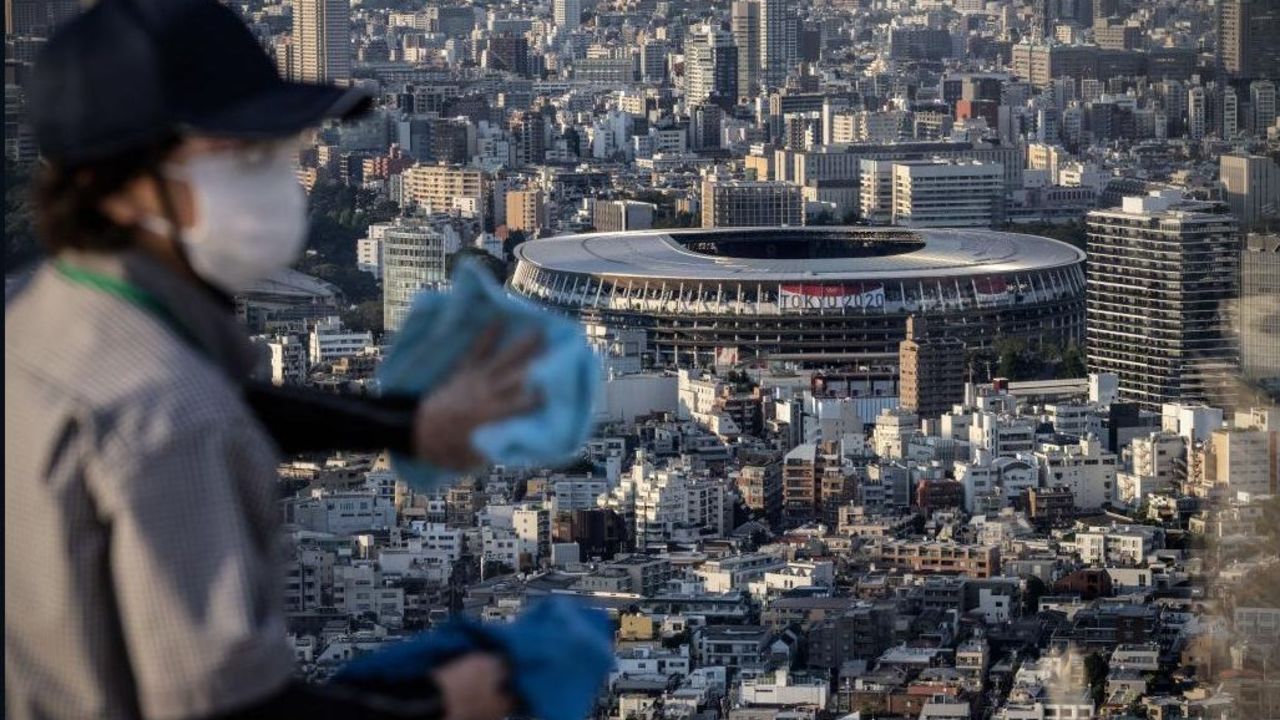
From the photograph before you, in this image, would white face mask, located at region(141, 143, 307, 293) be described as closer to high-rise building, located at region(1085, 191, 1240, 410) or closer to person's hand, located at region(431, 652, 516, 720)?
person's hand, located at region(431, 652, 516, 720)

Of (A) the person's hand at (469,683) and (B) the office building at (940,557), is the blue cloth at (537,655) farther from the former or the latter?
(B) the office building at (940,557)

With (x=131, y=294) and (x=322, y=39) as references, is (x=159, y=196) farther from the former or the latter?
(x=322, y=39)

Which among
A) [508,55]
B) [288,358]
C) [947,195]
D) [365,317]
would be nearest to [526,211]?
[947,195]

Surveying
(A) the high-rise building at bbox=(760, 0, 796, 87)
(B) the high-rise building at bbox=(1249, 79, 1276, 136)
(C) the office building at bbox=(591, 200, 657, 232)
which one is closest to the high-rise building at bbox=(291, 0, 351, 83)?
(C) the office building at bbox=(591, 200, 657, 232)

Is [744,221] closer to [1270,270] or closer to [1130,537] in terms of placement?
[1130,537]

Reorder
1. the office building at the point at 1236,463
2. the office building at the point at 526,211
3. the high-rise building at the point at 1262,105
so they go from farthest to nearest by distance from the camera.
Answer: the office building at the point at 526,211, the high-rise building at the point at 1262,105, the office building at the point at 1236,463

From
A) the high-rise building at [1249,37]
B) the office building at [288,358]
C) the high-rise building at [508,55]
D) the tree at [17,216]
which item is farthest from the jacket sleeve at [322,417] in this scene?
the high-rise building at [508,55]
